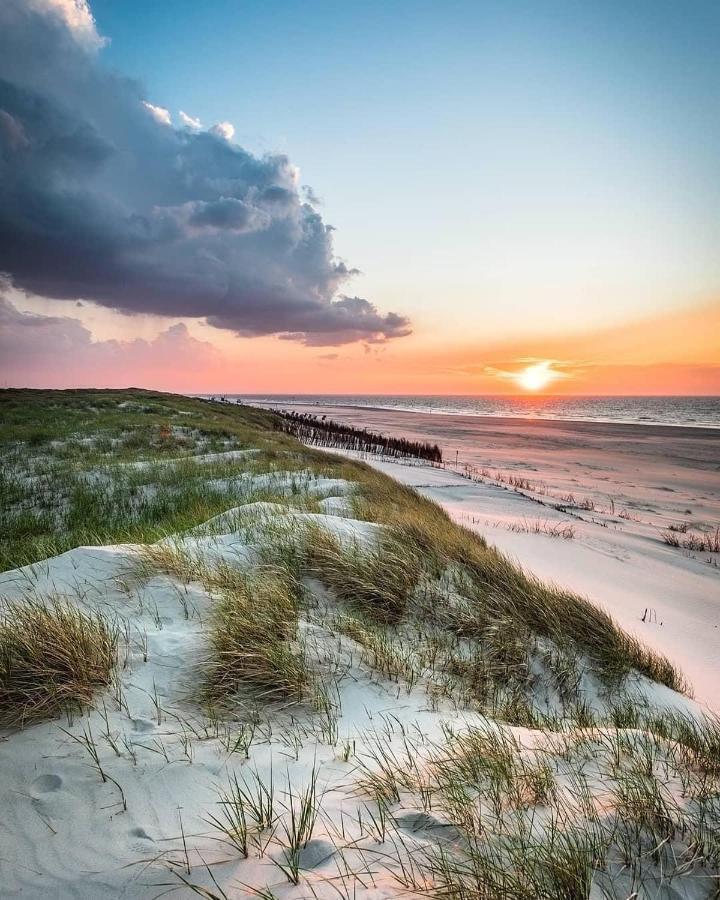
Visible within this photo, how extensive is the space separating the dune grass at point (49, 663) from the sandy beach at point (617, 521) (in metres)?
4.99

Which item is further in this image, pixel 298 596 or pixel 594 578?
pixel 594 578

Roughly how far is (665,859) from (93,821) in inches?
87.6

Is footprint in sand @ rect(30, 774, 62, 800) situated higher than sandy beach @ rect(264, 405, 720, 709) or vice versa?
footprint in sand @ rect(30, 774, 62, 800)

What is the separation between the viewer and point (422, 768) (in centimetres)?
206

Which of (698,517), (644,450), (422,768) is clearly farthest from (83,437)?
(644,450)

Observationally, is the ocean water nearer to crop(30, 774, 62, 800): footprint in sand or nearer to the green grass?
the green grass

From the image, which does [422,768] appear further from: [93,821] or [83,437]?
[83,437]

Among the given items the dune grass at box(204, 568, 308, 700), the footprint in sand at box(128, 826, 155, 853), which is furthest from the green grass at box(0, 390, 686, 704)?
the footprint in sand at box(128, 826, 155, 853)

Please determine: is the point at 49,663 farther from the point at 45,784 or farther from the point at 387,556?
the point at 387,556

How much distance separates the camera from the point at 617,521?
1029 cm

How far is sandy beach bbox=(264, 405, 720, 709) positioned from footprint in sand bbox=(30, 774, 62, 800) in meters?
4.93

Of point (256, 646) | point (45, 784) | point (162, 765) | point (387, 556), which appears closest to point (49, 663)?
point (45, 784)

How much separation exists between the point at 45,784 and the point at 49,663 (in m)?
0.76

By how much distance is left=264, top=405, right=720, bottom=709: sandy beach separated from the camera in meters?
5.28
